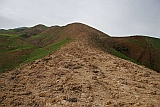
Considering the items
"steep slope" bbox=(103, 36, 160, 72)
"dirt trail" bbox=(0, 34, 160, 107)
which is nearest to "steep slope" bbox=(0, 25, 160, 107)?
"dirt trail" bbox=(0, 34, 160, 107)

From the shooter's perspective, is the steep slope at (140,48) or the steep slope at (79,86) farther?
the steep slope at (140,48)

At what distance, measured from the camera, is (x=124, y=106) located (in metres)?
9.35

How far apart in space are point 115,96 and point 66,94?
304 cm

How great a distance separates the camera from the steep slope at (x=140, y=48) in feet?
141

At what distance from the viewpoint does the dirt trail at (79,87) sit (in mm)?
9922

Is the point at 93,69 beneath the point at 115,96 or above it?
above

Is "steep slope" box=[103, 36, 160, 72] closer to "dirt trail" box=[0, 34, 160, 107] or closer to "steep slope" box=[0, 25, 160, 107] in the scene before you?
"dirt trail" box=[0, 34, 160, 107]

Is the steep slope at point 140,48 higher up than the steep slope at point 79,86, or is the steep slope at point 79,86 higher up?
the steep slope at point 140,48

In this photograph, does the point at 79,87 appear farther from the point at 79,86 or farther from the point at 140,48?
the point at 140,48

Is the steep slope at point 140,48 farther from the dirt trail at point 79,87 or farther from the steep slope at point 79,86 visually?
the steep slope at point 79,86

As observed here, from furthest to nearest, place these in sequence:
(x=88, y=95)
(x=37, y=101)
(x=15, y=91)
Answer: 1. (x=15, y=91)
2. (x=88, y=95)
3. (x=37, y=101)

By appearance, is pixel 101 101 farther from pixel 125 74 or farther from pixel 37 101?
pixel 125 74

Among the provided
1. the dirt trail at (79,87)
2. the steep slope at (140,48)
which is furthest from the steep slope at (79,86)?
the steep slope at (140,48)

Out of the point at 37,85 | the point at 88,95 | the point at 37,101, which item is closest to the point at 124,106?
the point at 88,95
